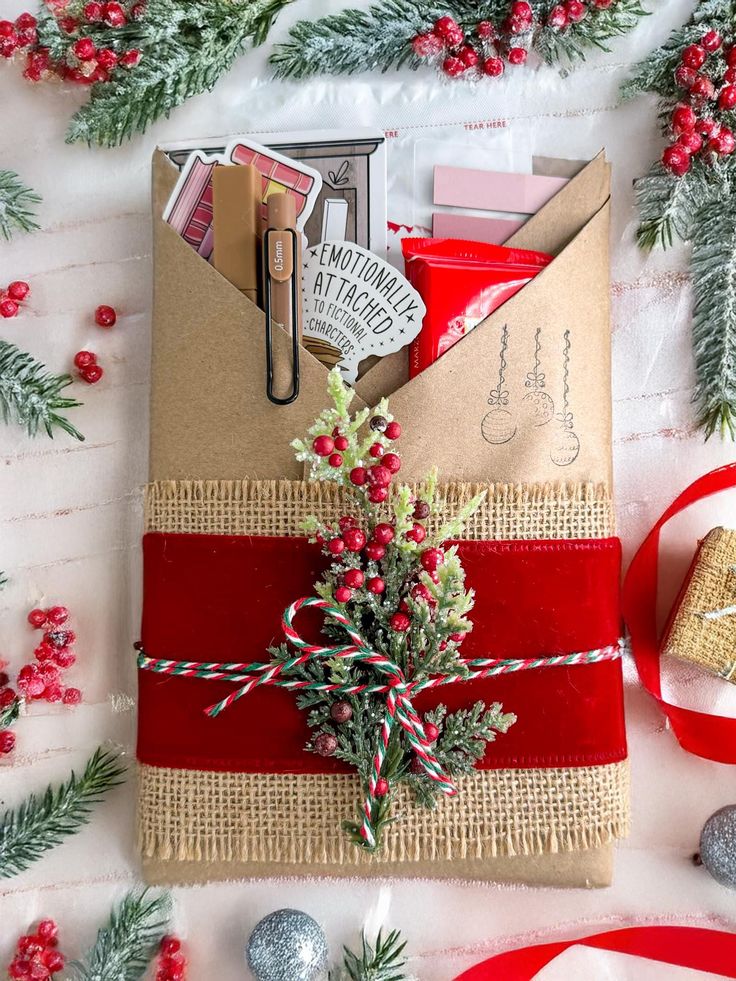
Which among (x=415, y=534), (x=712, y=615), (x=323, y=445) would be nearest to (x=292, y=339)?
(x=323, y=445)

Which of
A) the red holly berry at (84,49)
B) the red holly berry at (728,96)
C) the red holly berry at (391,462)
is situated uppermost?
the red holly berry at (84,49)

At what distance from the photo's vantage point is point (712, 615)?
1.08 meters

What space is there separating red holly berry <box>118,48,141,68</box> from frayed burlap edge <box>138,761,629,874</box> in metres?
0.99

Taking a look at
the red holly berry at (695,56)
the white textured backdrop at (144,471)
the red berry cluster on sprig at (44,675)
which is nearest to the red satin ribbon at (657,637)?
the white textured backdrop at (144,471)

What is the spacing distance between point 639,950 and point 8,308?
1287 millimetres

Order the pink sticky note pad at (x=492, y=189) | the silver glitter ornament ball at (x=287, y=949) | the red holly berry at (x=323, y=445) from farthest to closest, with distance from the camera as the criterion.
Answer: the pink sticky note pad at (x=492, y=189), the silver glitter ornament ball at (x=287, y=949), the red holly berry at (x=323, y=445)

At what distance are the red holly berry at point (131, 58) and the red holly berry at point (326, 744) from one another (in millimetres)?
971

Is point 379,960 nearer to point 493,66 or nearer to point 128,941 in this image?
point 128,941

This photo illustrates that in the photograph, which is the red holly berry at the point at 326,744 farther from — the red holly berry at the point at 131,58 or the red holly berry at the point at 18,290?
the red holly berry at the point at 131,58

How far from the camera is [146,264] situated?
1.25m

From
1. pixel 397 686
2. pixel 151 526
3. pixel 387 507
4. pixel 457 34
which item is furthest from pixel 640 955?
pixel 457 34

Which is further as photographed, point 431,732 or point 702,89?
point 702,89

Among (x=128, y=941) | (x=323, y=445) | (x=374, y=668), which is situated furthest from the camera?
Answer: (x=128, y=941)

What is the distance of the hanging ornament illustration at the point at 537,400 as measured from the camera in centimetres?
109
